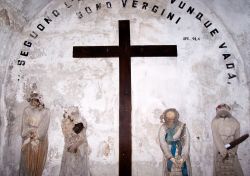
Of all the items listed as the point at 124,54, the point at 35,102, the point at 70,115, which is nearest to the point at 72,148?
the point at 70,115

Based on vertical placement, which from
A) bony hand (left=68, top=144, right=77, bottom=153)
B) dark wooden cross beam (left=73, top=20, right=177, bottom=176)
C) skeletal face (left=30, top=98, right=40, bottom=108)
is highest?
dark wooden cross beam (left=73, top=20, right=177, bottom=176)

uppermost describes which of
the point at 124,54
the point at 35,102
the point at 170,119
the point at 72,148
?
the point at 124,54

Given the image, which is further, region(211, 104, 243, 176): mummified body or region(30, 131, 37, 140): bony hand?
region(30, 131, 37, 140): bony hand

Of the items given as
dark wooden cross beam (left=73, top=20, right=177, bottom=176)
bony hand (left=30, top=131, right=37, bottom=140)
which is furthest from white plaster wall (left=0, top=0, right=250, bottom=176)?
bony hand (left=30, top=131, right=37, bottom=140)

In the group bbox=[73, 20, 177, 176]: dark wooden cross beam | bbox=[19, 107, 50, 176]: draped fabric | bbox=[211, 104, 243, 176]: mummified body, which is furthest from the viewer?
bbox=[73, 20, 177, 176]: dark wooden cross beam

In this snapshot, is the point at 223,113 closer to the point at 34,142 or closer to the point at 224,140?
the point at 224,140

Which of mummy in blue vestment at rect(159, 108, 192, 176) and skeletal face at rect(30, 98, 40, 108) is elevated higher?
skeletal face at rect(30, 98, 40, 108)

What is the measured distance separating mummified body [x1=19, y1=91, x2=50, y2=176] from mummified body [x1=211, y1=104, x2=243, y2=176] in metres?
2.31

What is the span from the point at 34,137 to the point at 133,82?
1.57 metres

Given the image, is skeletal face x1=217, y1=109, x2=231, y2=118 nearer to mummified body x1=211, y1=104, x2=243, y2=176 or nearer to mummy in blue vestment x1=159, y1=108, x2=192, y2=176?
mummified body x1=211, y1=104, x2=243, y2=176

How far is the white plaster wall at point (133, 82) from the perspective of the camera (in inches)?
180

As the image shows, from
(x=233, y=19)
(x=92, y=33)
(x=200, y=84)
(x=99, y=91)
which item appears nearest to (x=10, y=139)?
(x=99, y=91)

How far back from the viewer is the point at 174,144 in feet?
14.9

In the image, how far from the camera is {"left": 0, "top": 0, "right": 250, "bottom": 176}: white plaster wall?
15.0 feet
